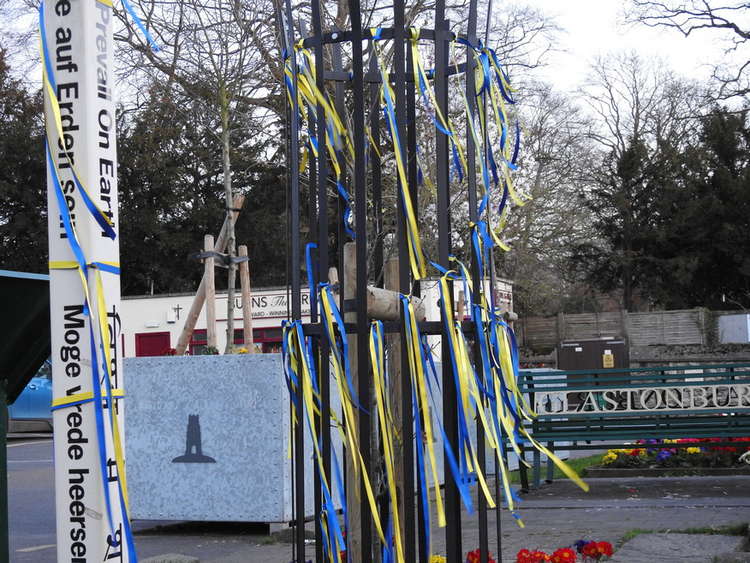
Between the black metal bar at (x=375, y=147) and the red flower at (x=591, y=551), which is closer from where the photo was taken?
the black metal bar at (x=375, y=147)

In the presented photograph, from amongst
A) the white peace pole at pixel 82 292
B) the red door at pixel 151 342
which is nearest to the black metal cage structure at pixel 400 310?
the white peace pole at pixel 82 292

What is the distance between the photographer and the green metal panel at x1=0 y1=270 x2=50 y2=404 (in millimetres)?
2977

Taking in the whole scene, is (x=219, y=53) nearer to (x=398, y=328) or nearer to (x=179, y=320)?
(x=398, y=328)

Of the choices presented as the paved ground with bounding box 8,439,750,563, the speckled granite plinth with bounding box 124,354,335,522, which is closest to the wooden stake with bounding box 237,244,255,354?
the speckled granite plinth with bounding box 124,354,335,522

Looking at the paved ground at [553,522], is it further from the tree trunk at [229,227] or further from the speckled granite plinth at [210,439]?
the tree trunk at [229,227]

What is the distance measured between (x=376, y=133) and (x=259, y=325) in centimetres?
2513

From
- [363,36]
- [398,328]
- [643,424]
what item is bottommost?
[643,424]

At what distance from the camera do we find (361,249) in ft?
10.2

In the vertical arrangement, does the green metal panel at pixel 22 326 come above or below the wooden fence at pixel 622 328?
above

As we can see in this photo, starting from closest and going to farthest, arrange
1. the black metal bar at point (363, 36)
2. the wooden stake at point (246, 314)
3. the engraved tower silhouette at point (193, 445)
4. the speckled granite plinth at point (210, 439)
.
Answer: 1. the black metal bar at point (363, 36)
2. the speckled granite plinth at point (210, 439)
3. the engraved tower silhouette at point (193, 445)
4. the wooden stake at point (246, 314)

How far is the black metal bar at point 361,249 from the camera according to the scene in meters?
3.12

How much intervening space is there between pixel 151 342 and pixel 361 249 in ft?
90.0

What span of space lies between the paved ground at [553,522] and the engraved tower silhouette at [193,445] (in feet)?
1.93

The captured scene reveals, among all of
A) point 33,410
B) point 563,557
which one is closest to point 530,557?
point 563,557
